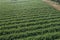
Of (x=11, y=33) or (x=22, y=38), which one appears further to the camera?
(x=11, y=33)

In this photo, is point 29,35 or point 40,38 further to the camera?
point 29,35

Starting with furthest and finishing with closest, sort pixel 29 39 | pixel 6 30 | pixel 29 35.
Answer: pixel 6 30
pixel 29 35
pixel 29 39

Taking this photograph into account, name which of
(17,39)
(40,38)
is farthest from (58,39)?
(17,39)

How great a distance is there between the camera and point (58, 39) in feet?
33.9

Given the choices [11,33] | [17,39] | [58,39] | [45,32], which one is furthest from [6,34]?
[58,39]

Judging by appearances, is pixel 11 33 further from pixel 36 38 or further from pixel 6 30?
pixel 36 38

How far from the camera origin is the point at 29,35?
11.0m

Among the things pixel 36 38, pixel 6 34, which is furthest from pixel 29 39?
pixel 6 34

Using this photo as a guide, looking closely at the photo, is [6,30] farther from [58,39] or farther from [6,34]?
[58,39]

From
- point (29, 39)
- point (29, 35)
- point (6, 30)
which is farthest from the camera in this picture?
point (6, 30)

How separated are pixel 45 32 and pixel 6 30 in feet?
10.1

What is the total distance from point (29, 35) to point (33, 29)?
1.41 metres

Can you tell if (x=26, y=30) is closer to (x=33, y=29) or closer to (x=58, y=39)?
(x=33, y=29)

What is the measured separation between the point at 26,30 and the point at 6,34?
5.82ft
